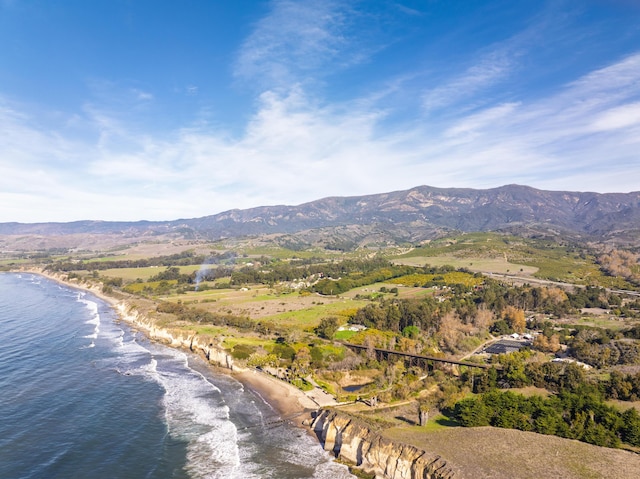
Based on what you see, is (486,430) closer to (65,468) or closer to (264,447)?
(264,447)

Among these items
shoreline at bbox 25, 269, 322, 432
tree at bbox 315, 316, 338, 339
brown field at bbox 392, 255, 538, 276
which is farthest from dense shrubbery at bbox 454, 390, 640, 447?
brown field at bbox 392, 255, 538, 276

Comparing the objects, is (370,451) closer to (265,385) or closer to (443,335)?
(265,385)

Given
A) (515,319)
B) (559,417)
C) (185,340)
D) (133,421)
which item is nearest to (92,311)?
(185,340)

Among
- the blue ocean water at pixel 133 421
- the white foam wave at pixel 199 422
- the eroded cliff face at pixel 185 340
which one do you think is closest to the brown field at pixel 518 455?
the blue ocean water at pixel 133 421

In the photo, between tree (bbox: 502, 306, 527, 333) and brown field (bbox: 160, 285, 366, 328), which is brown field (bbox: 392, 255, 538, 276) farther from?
brown field (bbox: 160, 285, 366, 328)

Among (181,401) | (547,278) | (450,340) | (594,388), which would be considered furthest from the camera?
(547,278)

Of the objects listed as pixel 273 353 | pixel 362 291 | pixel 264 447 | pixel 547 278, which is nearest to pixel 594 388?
pixel 264 447
